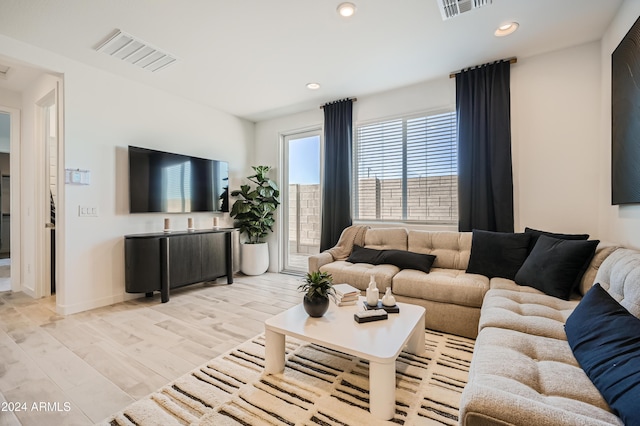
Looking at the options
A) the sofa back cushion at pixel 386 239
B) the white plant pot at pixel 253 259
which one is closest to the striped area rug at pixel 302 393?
the sofa back cushion at pixel 386 239

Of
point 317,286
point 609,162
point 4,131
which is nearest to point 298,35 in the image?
point 317,286

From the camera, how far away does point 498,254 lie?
8.46ft

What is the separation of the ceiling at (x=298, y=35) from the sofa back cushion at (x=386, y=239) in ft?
6.22

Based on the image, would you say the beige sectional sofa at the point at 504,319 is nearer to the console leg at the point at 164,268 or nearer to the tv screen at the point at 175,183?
the console leg at the point at 164,268

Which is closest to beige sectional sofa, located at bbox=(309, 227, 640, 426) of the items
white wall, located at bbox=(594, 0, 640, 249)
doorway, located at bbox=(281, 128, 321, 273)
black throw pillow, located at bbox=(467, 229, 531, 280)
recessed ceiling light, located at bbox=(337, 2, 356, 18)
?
black throw pillow, located at bbox=(467, 229, 531, 280)

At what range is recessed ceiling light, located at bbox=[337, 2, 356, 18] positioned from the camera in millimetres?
2158

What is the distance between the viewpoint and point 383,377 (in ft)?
4.65

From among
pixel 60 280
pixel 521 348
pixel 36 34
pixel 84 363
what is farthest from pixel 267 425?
pixel 36 34

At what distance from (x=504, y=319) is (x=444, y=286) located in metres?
0.79

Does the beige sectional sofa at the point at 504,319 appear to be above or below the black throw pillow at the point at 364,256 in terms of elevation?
below

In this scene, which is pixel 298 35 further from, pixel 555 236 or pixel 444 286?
pixel 555 236

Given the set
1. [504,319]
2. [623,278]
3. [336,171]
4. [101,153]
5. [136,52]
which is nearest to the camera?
[623,278]

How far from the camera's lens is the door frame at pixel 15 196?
3668 millimetres

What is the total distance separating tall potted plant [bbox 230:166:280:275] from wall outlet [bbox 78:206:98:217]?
5.95 ft
